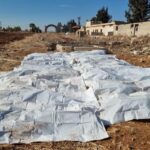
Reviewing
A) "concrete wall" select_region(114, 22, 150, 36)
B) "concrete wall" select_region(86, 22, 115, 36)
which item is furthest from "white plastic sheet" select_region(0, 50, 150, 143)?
"concrete wall" select_region(86, 22, 115, 36)

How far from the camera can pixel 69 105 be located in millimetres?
4777

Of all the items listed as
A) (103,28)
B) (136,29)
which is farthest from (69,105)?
(103,28)

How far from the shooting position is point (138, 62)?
10.2m

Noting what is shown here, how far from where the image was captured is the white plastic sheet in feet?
12.9

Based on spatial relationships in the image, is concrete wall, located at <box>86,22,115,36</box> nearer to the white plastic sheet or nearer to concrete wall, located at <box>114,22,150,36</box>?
concrete wall, located at <box>114,22,150,36</box>

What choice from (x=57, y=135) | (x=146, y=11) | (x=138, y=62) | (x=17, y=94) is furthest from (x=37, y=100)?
(x=146, y=11)

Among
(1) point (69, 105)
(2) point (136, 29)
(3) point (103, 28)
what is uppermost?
(1) point (69, 105)

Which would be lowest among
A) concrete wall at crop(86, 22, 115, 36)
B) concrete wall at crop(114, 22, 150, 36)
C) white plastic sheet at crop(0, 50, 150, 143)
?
concrete wall at crop(86, 22, 115, 36)

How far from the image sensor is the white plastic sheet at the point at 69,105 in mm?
3918

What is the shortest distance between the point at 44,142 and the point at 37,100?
4.42 feet

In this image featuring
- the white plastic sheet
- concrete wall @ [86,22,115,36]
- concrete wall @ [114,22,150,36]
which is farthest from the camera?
concrete wall @ [86,22,115,36]

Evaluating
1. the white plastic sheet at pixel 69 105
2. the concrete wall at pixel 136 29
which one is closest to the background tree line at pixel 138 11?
the concrete wall at pixel 136 29

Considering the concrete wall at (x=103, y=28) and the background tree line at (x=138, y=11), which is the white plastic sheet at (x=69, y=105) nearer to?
the concrete wall at (x=103, y=28)

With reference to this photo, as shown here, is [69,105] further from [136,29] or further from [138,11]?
[138,11]
